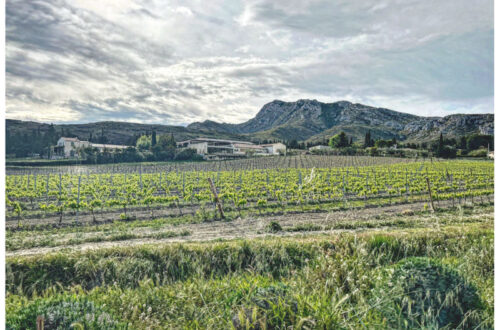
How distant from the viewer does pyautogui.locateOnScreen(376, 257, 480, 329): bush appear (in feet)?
9.53

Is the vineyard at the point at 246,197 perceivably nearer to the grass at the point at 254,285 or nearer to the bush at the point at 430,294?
the grass at the point at 254,285

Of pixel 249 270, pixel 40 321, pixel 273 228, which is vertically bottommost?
pixel 273 228

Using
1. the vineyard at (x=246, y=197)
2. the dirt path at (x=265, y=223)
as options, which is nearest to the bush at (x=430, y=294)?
the dirt path at (x=265, y=223)

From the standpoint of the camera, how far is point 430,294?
9.75 ft

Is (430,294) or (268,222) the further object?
(268,222)

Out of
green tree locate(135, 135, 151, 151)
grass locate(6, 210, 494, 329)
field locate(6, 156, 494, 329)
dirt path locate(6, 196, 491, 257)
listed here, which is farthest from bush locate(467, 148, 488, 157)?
green tree locate(135, 135, 151, 151)

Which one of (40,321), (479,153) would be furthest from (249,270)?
(479,153)

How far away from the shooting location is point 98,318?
2.37 m

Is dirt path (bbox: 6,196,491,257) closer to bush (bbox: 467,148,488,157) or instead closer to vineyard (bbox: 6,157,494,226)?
vineyard (bbox: 6,157,494,226)

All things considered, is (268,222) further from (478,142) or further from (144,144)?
(144,144)

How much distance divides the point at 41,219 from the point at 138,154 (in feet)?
142

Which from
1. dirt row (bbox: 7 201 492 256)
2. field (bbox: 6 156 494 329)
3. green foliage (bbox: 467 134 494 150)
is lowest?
dirt row (bbox: 7 201 492 256)

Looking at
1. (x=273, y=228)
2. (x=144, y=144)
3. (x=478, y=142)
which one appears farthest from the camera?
(x=144, y=144)

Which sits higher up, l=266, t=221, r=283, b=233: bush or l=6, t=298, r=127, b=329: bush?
l=6, t=298, r=127, b=329: bush
